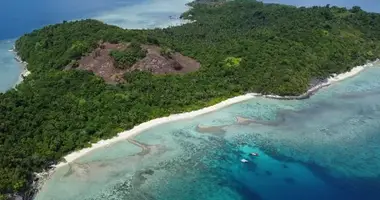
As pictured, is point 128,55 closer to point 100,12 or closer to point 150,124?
point 150,124

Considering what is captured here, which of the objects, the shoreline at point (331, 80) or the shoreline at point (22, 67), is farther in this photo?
the shoreline at point (22, 67)

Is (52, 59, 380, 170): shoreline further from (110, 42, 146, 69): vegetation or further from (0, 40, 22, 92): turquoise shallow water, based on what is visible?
(0, 40, 22, 92): turquoise shallow water

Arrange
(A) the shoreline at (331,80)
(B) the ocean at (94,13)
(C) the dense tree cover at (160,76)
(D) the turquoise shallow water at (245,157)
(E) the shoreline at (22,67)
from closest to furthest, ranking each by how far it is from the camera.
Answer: (D) the turquoise shallow water at (245,157), (C) the dense tree cover at (160,76), (A) the shoreline at (331,80), (E) the shoreline at (22,67), (B) the ocean at (94,13)

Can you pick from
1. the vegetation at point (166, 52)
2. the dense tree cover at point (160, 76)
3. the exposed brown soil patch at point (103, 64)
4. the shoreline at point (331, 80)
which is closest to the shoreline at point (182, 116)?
the shoreline at point (331, 80)

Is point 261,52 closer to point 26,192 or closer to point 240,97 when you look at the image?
point 240,97

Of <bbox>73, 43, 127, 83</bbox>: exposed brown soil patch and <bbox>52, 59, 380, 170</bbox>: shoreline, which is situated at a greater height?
<bbox>73, 43, 127, 83</bbox>: exposed brown soil patch

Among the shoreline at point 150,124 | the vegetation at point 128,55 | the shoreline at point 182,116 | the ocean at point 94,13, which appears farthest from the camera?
the ocean at point 94,13

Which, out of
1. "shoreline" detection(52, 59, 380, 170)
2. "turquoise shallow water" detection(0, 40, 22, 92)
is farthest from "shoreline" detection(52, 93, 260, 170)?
"turquoise shallow water" detection(0, 40, 22, 92)

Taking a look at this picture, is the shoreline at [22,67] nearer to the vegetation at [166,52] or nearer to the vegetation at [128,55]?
the vegetation at [128,55]
